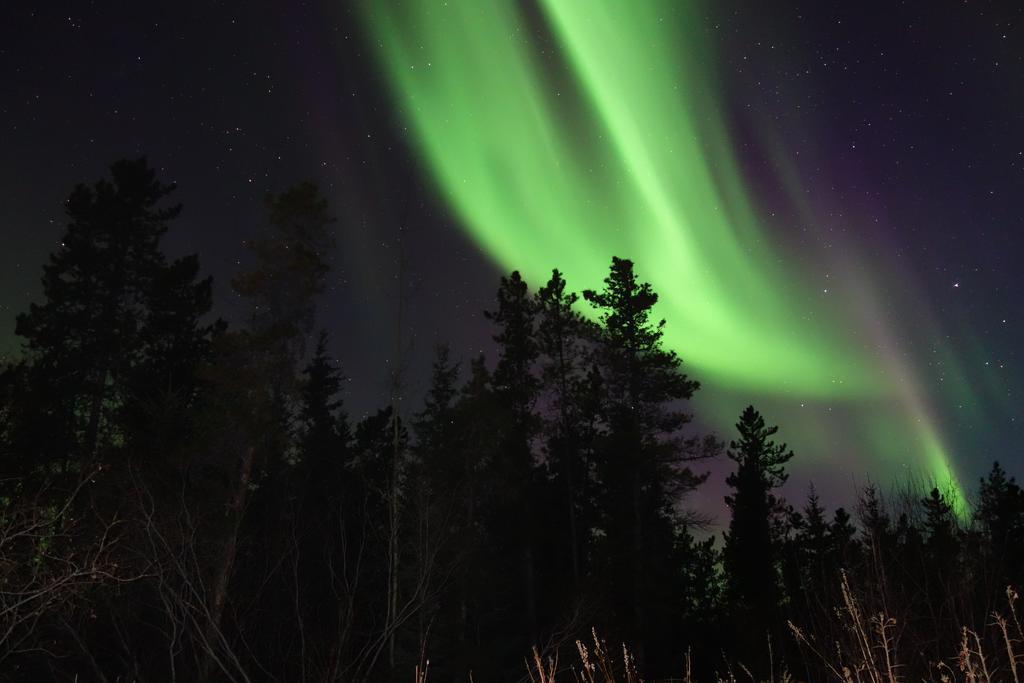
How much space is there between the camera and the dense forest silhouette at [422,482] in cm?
1895

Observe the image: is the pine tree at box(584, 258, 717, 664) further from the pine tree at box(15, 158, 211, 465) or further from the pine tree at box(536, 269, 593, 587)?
the pine tree at box(15, 158, 211, 465)

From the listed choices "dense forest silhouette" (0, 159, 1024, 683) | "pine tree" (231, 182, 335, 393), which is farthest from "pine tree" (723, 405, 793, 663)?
"pine tree" (231, 182, 335, 393)

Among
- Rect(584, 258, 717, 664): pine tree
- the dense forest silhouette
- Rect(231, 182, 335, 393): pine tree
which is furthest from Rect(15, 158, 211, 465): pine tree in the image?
Rect(584, 258, 717, 664): pine tree

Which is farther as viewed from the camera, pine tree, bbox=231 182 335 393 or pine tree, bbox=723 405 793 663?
pine tree, bbox=723 405 793 663

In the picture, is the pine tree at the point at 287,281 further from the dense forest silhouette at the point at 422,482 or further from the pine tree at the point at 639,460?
the pine tree at the point at 639,460

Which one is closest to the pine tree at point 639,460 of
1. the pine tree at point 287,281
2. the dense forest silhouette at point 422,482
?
A: the dense forest silhouette at point 422,482

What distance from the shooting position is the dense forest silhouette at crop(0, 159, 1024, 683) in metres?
19.0

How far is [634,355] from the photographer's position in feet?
104

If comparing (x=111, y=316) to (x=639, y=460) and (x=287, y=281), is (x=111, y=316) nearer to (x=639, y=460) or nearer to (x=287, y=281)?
(x=287, y=281)

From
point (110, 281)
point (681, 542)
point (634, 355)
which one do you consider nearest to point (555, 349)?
point (634, 355)

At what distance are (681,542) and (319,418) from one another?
2112 cm

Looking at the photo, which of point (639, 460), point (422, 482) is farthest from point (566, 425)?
point (422, 482)

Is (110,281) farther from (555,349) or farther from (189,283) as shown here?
(555,349)

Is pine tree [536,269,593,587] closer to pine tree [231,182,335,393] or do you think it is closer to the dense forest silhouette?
the dense forest silhouette
